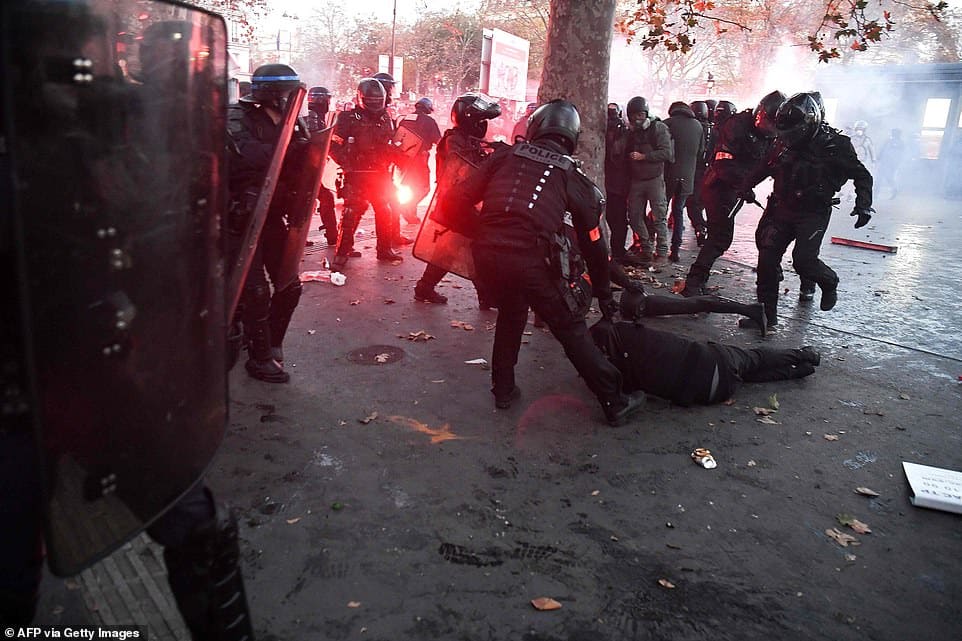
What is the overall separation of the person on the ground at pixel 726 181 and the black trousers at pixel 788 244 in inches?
22.5

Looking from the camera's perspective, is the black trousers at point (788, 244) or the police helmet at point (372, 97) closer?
the black trousers at point (788, 244)

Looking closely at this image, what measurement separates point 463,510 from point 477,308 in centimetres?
349

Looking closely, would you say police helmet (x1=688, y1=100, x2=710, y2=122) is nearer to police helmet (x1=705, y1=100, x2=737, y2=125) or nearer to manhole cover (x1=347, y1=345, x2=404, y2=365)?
police helmet (x1=705, y1=100, x2=737, y2=125)

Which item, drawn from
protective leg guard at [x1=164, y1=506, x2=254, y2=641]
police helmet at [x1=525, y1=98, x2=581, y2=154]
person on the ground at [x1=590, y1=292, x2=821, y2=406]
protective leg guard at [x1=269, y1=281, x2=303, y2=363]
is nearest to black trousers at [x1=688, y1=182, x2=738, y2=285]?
person on the ground at [x1=590, y1=292, x2=821, y2=406]

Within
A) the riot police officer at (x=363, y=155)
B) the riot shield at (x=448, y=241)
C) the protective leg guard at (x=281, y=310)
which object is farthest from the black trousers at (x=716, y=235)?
the protective leg guard at (x=281, y=310)

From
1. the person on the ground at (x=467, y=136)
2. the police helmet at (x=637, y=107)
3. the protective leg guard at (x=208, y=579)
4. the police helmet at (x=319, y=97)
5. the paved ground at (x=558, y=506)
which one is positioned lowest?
the paved ground at (x=558, y=506)

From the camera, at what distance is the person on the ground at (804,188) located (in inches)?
223

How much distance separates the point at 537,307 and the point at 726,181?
4108mm

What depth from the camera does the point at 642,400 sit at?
4152 millimetres

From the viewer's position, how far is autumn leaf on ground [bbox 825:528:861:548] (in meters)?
2.91

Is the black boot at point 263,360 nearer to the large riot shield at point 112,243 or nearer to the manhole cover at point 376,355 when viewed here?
the manhole cover at point 376,355

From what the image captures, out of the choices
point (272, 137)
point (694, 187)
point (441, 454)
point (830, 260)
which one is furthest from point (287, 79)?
point (830, 260)

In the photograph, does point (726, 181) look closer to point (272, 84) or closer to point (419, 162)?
point (419, 162)

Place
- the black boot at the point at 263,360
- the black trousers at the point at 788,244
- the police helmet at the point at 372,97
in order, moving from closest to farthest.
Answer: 1. the black boot at the point at 263,360
2. the black trousers at the point at 788,244
3. the police helmet at the point at 372,97
